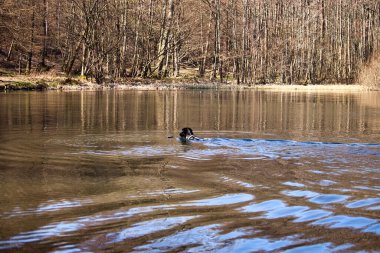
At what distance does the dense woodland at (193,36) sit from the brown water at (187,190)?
37310mm

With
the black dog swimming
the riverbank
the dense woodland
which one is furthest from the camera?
the dense woodland

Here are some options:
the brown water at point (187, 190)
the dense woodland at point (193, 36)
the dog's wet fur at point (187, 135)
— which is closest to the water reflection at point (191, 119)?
the brown water at point (187, 190)

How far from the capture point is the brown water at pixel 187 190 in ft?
16.2

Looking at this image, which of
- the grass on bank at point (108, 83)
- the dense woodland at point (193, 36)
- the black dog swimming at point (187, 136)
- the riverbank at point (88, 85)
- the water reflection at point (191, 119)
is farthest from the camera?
the dense woodland at point (193, 36)

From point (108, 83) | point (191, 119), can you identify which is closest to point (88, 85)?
point (108, 83)

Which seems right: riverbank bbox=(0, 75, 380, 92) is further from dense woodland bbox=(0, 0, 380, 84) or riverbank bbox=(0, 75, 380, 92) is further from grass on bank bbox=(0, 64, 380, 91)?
dense woodland bbox=(0, 0, 380, 84)

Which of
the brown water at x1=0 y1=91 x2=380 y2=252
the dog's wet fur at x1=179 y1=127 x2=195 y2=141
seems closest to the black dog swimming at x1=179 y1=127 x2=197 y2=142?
the dog's wet fur at x1=179 y1=127 x2=195 y2=141

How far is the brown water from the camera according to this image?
4934 millimetres

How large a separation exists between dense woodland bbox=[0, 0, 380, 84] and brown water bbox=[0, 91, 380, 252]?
122 ft

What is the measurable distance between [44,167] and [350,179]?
4630 millimetres

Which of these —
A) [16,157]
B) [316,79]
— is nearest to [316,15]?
[316,79]

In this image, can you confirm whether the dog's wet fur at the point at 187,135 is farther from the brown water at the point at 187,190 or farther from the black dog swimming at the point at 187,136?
the brown water at the point at 187,190

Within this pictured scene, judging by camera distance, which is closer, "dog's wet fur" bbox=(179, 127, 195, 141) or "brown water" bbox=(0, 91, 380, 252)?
"brown water" bbox=(0, 91, 380, 252)

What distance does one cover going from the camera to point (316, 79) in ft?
201
